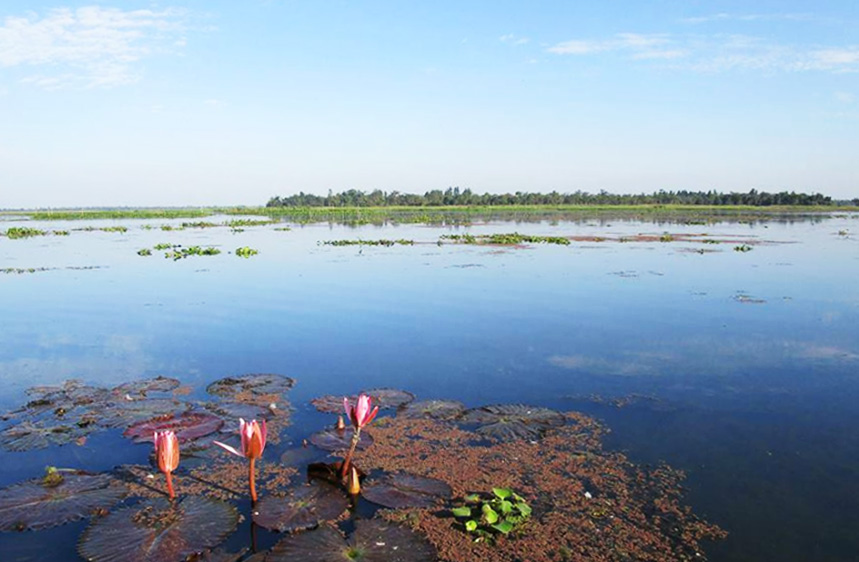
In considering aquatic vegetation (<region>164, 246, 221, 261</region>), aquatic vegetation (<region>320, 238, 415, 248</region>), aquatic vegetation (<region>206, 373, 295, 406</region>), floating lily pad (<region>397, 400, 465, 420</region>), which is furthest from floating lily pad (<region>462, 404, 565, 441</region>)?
aquatic vegetation (<region>320, 238, 415, 248</region>)

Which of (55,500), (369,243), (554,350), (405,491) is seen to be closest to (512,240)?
(369,243)

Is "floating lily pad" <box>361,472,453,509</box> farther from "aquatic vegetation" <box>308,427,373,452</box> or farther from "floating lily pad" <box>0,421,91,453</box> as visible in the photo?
"floating lily pad" <box>0,421,91,453</box>

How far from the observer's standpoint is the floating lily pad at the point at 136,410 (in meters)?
6.32

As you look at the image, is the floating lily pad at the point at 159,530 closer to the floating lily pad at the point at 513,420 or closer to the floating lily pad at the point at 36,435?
the floating lily pad at the point at 36,435

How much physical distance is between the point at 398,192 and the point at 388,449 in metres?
124

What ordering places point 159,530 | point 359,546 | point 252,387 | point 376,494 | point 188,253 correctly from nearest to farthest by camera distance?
point 359,546 < point 159,530 < point 376,494 < point 252,387 < point 188,253

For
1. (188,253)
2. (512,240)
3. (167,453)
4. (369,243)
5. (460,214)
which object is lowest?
(167,453)

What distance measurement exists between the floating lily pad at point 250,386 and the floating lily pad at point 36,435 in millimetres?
1578

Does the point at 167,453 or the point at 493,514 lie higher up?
the point at 167,453

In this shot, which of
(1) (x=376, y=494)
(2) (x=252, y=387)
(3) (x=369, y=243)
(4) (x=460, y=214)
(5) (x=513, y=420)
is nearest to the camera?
(1) (x=376, y=494)

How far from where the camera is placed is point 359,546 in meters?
3.99

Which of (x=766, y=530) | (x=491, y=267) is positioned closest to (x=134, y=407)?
(x=766, y=530)

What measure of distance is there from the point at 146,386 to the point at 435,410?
12.5 feet

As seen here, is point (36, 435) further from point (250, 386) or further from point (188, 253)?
point (188, 253)
